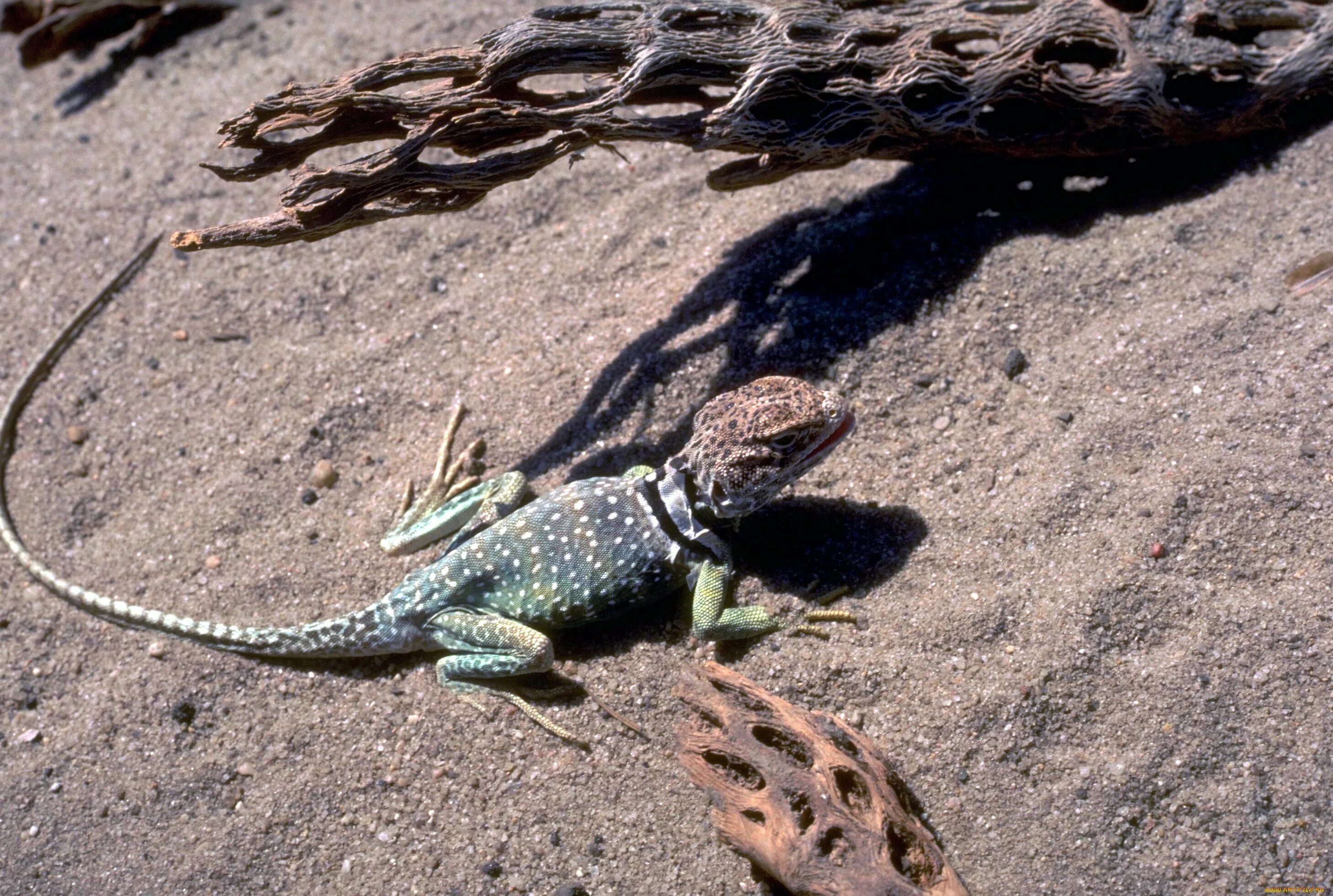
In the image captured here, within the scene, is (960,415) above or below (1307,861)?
above

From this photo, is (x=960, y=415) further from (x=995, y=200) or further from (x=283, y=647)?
(x=283, y=647)

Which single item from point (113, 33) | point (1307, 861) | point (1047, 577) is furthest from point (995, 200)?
point (113, 33)

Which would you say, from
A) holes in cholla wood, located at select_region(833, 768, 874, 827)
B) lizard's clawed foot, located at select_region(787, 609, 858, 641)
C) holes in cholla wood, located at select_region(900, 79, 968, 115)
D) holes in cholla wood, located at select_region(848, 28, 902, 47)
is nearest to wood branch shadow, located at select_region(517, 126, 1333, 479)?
holes in cholla wood, located at select_region(900, 79, 968, 115)

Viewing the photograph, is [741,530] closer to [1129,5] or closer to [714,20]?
[714,20]

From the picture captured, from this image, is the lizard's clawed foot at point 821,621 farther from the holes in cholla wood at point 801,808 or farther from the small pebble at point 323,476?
the small pebble at point 323,476

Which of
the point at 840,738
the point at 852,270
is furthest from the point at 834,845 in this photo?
the point at 852,270

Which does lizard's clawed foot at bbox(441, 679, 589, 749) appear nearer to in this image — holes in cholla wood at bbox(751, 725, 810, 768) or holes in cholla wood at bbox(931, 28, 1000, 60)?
holes in cholla wood at bbox(751, 725, 810, 768)

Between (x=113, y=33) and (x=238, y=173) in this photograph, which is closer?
(x=238, y=173)
